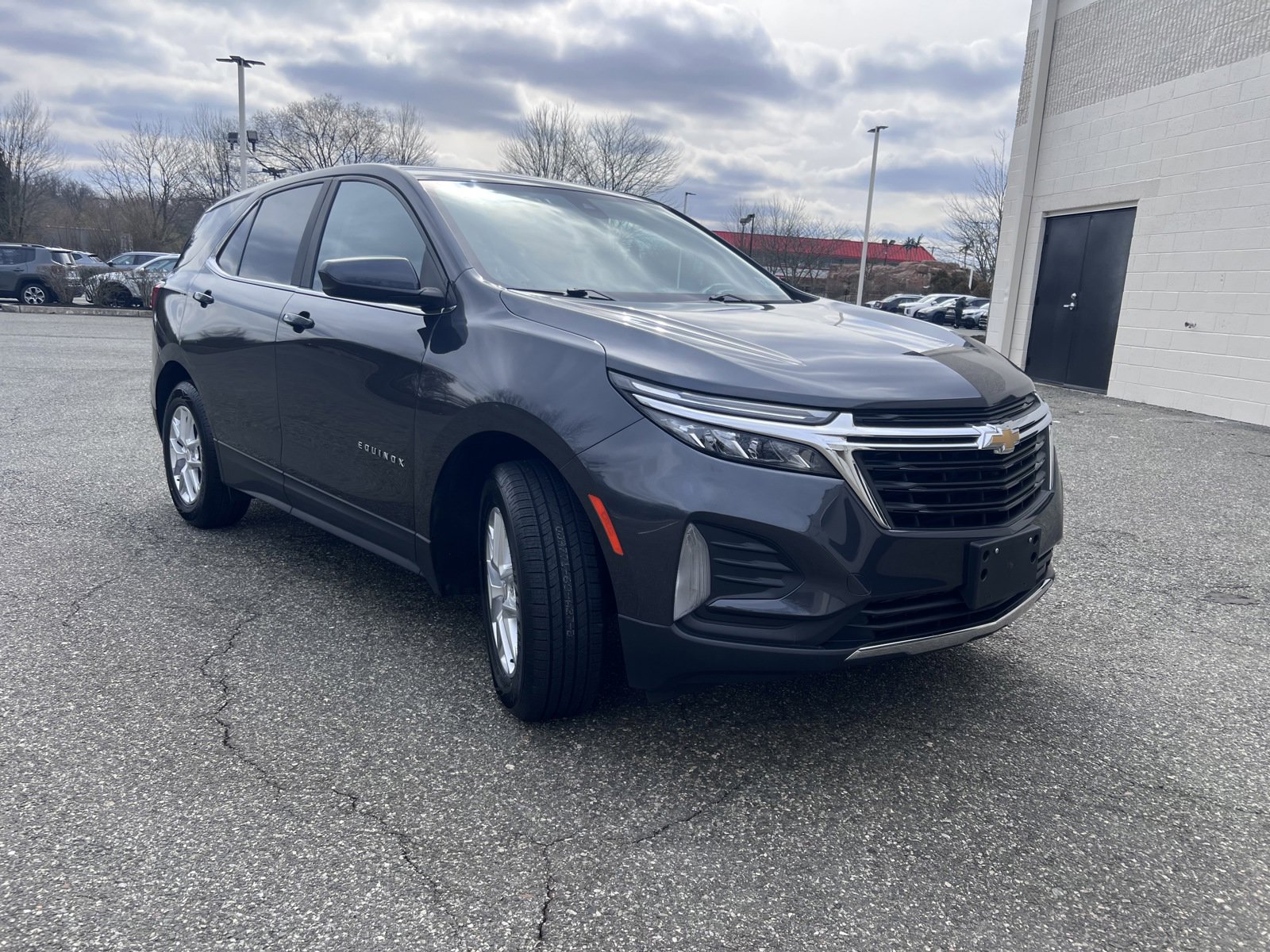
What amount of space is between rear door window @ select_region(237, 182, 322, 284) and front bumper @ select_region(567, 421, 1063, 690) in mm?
2276

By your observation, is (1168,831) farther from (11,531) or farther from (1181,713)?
(11,531)

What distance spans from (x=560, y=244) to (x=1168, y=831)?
2.57m

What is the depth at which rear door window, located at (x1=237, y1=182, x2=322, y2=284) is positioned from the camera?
4.11m

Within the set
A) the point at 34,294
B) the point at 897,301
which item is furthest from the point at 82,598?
the point at 897,301

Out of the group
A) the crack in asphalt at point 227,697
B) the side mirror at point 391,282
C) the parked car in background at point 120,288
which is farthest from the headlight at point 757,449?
the parked car in background at point 120,288

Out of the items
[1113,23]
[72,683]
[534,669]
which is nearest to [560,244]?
[534,669]

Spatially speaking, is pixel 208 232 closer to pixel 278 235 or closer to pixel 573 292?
pixel 278 235

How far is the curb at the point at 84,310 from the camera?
917 inches

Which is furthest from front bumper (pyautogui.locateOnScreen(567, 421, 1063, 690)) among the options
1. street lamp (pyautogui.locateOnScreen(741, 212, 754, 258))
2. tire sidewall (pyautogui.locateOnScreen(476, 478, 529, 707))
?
street lamp (pyautogui.locateOnScreen(741, 212, 754, 258))

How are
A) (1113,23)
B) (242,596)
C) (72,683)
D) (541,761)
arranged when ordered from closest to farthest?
(541,761)
(72,683)
(242,596)
(1113,23)

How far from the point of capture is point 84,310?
78.2 feet

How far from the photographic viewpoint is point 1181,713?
313 cm

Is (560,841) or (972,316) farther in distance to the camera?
(972,316)

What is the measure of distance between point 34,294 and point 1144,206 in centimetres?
2573
